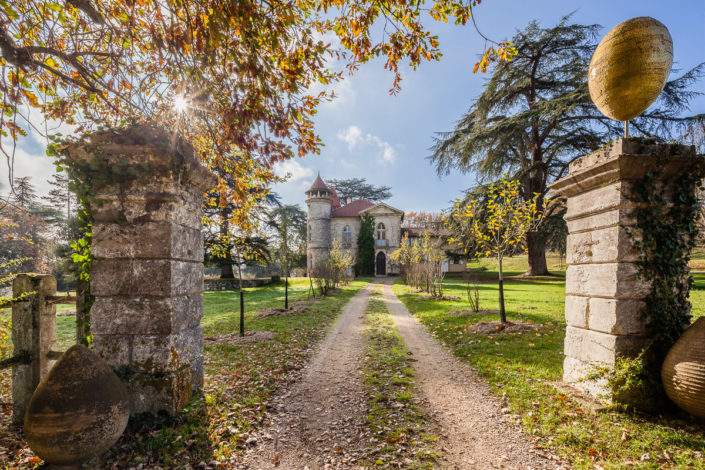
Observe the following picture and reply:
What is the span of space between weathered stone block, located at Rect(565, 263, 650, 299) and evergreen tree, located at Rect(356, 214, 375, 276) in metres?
28.5

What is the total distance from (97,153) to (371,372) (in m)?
4.52

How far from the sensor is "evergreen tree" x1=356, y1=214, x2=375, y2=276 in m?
32.4

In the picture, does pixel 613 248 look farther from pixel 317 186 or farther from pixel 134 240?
pixel 317 186

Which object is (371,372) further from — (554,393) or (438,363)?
(554,393)

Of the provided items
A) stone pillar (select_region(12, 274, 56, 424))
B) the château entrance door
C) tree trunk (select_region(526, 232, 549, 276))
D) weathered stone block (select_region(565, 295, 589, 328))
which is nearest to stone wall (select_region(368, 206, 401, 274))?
the château entrance door

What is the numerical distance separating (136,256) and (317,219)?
3016 centimetres

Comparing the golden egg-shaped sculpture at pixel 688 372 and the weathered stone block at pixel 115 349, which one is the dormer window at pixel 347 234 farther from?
the golden egg-shaped sculpture at pixel 688 372

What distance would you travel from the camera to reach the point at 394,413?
138 inches

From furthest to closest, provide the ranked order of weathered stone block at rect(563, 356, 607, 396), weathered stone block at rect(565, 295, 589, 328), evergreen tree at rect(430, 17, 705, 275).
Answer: evergreen tree at rect(430, 17, 705, 275)
weathered stone block at rect(565, 295, 589, 328)
weathered stone block at rect(563, 356, 607, 396)

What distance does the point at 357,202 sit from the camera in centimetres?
3594

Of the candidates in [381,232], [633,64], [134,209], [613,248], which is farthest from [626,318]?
[381,232]

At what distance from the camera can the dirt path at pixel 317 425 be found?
109 inches

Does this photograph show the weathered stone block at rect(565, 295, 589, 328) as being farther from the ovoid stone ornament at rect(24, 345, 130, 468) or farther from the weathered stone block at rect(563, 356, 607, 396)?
the ovoid stone ornament at rect(24, 345, 130, 468)

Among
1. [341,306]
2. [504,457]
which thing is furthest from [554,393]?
[341,306]
